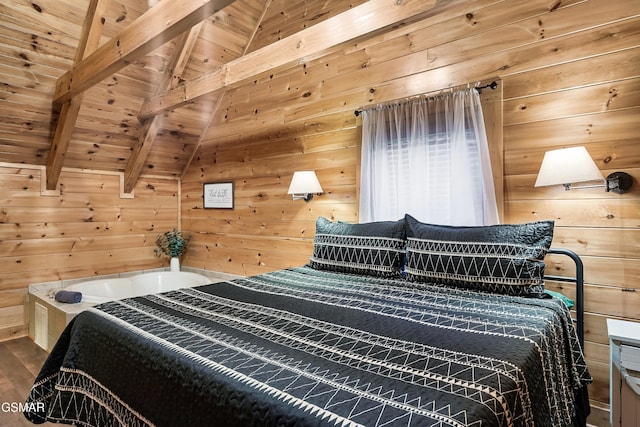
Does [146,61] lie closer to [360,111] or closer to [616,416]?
[360,111]

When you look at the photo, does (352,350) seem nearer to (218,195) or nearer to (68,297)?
(68,297)

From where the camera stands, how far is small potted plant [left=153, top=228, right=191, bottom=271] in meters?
4.41

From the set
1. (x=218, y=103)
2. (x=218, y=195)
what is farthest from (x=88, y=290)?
(x=218, y=103)

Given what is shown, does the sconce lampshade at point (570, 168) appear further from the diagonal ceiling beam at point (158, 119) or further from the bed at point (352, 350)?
the diagonal ceiling beam at point (158, 119)

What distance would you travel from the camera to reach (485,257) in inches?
72.4

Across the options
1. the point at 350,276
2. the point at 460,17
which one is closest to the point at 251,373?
the point at 350,276

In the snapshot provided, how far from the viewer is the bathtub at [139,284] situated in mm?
3686

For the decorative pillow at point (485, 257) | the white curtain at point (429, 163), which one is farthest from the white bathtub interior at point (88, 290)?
the decorative pillow at point (485, 257)

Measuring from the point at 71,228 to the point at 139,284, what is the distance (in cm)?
94

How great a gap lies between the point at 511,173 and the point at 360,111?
1243 mm

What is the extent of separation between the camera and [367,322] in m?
1.41

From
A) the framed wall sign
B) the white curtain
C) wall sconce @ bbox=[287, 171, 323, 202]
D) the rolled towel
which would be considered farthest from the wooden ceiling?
the rolled towel

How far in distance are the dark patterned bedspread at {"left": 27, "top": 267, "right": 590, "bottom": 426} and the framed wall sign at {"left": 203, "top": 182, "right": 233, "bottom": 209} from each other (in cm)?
227

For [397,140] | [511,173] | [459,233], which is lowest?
[459,233]
